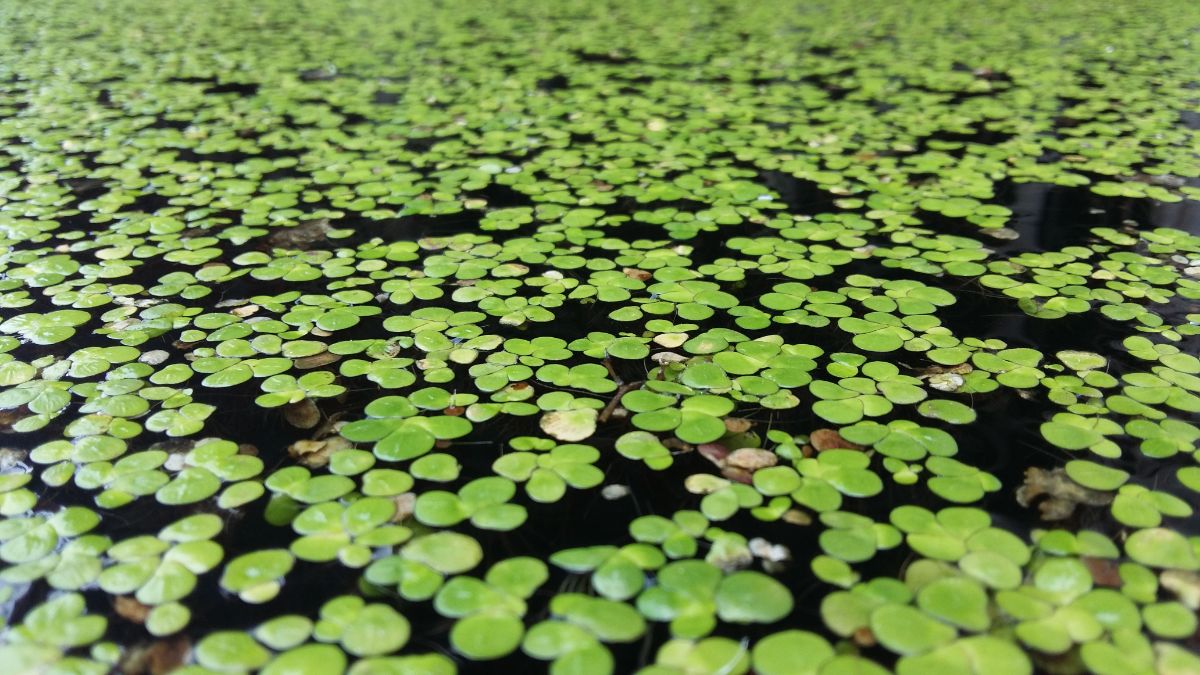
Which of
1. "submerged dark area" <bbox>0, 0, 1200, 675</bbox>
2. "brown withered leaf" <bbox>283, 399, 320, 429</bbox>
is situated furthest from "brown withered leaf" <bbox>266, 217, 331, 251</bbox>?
"brown withered leaf" <bbox>283, 399, 320, 429</bbox>

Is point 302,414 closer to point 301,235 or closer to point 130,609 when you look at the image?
point 130,609

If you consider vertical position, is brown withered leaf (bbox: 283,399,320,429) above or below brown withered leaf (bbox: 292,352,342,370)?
below

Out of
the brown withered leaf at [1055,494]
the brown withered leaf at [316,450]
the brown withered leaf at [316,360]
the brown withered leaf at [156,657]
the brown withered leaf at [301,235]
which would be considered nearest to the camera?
the brown withered leaf at [156,657]

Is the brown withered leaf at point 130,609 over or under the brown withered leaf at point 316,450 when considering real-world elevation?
under

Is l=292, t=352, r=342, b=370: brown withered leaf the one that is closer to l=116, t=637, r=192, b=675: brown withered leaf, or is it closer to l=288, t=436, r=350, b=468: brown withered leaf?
A: l=288, t=436, r=350, b=468: brown withered leaf

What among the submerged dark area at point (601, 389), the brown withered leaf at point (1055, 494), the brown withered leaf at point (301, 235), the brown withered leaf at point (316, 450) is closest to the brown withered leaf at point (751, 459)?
the submerged dark area at point (601, 389)

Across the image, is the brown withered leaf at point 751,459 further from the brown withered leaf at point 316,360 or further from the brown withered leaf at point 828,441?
the brown withered leaf at point 316,360

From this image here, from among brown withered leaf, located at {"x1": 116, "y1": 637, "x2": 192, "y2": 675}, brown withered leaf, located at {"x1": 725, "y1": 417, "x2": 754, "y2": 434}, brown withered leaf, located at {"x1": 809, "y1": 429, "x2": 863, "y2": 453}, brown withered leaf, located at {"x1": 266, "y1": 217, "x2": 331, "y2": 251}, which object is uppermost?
brown withered leaf, located at {"x1": 266, "y1": 217, "x2": 331, "y2": 251}

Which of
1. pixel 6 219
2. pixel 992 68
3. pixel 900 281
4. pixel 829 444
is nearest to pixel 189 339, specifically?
pixel 6 219
